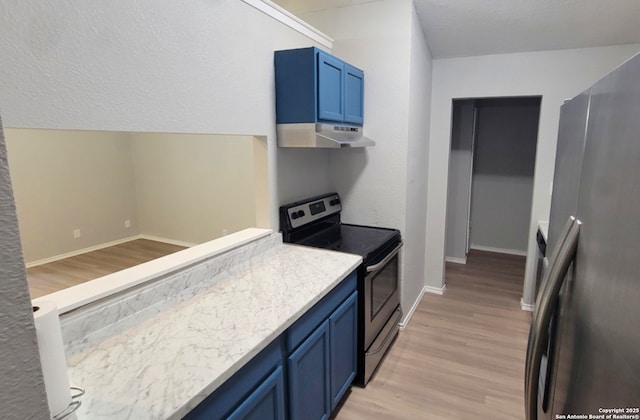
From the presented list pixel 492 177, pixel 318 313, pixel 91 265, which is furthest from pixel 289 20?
pixel 91 265

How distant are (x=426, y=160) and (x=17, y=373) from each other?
3.48m

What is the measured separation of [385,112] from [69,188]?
4546 mm

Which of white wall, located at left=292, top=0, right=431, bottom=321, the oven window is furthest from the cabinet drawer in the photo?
white wall, located at left=292, top=0, right=431, bottom=321

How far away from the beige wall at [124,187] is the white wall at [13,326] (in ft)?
13.0

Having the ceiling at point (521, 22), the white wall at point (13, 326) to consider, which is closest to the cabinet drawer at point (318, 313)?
the white wall at point (13, 326)

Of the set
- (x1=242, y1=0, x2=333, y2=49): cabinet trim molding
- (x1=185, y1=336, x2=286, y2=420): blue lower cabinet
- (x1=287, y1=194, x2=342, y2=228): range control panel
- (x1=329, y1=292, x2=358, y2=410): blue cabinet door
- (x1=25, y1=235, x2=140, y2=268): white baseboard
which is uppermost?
(x1=242, y1=0, x2=333, y2=49): cabinet trim molding

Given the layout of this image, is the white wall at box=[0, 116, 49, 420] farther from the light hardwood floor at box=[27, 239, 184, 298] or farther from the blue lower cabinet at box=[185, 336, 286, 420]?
the light hardwood floor at box=[27, 239, 184, 298]

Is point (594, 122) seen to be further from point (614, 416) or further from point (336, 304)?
point (336, 304)

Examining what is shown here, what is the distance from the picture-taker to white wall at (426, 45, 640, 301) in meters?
3.12

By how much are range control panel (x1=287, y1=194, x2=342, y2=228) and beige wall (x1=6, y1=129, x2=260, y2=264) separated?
163cm

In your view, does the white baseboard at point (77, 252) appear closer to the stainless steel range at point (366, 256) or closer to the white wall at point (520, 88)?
the stainless steel range at point (366, 256)

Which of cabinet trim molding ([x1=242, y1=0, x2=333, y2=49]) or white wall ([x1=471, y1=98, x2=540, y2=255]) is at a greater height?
cabinet trim molding ([x1=242, y1=0, x2=333, y2=49])

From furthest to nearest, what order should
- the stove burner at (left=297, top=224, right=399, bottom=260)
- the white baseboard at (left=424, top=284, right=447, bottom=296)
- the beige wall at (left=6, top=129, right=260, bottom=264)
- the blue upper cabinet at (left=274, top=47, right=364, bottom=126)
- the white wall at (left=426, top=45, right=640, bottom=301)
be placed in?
the beige wall at (left=6, top=129, right=260, bottom=264) → the white baseboard at (left=424, top=284, right=447, bottom=296) → the white wall at (left=426, top=45, right=640, bottom=301) → the stove burner at (left=297, top=224, right=399, bottom=260) → the blue upper cabinet at (left=274, top=47, right=364, bottom=126)

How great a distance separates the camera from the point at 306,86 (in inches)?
86.7
